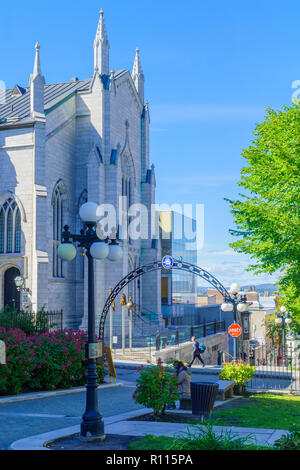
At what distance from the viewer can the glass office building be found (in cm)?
5575

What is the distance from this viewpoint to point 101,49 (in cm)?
4016

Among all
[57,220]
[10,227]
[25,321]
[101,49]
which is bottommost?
[25,321]

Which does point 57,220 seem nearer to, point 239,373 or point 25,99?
point 25,99

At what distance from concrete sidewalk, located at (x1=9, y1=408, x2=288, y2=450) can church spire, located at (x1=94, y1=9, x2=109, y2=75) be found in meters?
32.4

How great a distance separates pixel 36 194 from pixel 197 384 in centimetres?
2479

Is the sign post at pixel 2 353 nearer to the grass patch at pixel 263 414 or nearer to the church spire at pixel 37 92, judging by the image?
the grass patch at pixel 263 414

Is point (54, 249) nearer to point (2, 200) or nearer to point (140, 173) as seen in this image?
point (2, 200)

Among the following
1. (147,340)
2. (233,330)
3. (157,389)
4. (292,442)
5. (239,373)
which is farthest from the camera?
(147,340)

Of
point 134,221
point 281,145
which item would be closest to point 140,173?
point 134,221

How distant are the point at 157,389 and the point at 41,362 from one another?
5.97 metres

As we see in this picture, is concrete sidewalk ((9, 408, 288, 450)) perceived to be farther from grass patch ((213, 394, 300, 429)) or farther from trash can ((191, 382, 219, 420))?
trash can ((191, 382, 219, 420))

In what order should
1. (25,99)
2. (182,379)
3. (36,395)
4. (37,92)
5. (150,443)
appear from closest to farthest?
(150,443)
(182,379)
(36,395)
(37,92)
(25,99)

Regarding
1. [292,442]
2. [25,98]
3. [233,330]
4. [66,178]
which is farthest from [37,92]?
[292,442]

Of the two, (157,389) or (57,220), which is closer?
(157,389)
